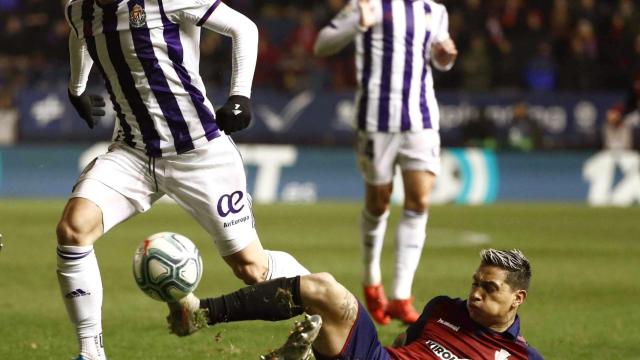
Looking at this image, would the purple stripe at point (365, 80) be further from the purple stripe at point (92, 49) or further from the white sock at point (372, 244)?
the purple stripe at point (92, 49)

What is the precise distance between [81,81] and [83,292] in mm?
1289

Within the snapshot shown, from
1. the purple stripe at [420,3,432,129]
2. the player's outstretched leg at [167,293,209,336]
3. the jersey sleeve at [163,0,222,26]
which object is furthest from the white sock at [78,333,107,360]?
the purple stripe at [420,3,432,129]

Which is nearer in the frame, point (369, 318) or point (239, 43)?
point (369, 318)

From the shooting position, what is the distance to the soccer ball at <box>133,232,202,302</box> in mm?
5398

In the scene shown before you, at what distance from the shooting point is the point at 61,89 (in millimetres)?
19016

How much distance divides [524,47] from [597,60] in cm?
124

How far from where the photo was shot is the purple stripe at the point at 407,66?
329 inches

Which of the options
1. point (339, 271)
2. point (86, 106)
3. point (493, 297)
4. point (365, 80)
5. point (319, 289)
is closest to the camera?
point (319, 289)

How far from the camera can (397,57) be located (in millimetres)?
8453

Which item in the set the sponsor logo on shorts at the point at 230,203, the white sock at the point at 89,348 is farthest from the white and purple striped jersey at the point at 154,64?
the white sock at the point at 89,348

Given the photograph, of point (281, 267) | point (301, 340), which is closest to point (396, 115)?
point (281, 267)

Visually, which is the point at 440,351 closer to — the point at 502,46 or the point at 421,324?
the point at 421,324

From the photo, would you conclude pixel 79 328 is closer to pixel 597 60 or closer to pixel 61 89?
pixel 61 89

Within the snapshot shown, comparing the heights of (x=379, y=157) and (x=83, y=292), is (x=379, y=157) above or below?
above
